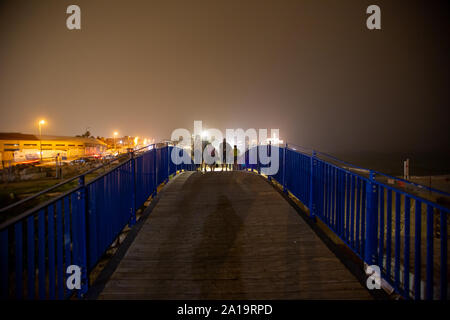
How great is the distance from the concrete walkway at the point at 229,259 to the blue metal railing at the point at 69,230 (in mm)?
533

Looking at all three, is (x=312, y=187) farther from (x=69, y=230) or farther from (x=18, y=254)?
(x=18, y=254)

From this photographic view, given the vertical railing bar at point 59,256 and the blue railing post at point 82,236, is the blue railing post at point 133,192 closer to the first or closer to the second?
the blue railing post at point 82,236

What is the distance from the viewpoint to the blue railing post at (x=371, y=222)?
378cm

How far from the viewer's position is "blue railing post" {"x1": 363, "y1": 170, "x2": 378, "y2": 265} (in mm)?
3775

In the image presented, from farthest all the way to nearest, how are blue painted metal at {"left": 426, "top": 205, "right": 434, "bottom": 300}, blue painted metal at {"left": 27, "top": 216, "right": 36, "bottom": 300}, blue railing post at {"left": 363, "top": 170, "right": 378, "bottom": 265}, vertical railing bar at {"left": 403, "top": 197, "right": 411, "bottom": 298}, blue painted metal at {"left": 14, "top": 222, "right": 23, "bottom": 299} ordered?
blue railing post at {"left": 363, "top": 170, "right": 378, "bottom": 265} → vertical railing bar at {"left": 403, "top": 197, "right": 411, "bottom": 298} → blue painted metal at {"left": 426, "top": 205, "right": 434, "bottom": 300} → blue painted metal at {"left": 27, "top": 216, "right": 36, "bottom": 300} → blue painted metal at {"left": 14, "top": 222, "right": 23, "bottom": 299}

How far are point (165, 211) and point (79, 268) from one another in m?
3.15

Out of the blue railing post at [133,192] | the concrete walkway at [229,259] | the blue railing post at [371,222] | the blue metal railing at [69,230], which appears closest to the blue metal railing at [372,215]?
the blue railing post at [371,222]

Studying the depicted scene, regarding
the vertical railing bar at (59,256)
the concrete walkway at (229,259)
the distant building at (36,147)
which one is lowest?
the concrete walkway at (229,259)

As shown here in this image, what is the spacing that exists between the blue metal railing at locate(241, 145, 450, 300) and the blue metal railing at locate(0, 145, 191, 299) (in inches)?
155

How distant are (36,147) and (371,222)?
72.3 m

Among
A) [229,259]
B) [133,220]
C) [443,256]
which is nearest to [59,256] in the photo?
[229,259]

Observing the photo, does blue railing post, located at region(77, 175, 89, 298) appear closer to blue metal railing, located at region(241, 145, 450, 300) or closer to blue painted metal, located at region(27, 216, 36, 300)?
blue painted metal, located at region(27, 216, 36, 300)

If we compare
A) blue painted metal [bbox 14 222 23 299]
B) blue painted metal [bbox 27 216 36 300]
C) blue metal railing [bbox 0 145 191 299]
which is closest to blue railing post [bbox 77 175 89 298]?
blue metal railing [bbox 0 145 191 299]

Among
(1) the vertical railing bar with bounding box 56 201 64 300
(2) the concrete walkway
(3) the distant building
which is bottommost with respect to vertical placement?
(2) the concrete walkway
